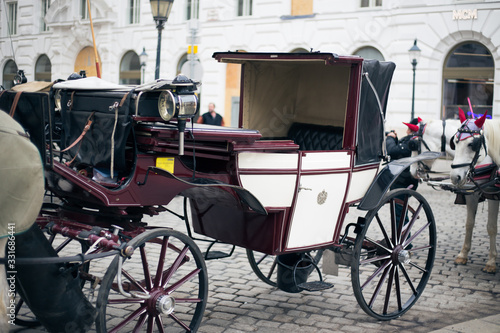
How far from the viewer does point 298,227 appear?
4.74m

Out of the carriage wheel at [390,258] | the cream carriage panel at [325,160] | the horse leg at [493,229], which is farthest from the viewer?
the horse leg at [493,229]

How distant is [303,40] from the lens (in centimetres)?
2230

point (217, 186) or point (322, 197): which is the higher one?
point (217, 186)

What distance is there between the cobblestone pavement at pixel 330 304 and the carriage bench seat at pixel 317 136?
133cm

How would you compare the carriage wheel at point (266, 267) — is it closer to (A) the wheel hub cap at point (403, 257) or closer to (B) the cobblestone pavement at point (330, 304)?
(B) the cobblestone pavement at point (330, 304)

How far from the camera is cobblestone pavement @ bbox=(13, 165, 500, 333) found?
16.1 ft

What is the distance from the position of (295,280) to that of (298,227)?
62 centimetres

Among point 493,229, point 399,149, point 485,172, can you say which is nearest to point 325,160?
point 485,172

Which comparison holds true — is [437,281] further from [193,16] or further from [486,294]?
[193,16]

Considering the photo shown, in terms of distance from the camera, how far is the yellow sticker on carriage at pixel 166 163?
3.92 meters

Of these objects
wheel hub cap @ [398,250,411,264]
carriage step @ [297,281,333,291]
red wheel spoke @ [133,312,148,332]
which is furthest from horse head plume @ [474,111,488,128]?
red wheel spoke @ [133,312,148,332]

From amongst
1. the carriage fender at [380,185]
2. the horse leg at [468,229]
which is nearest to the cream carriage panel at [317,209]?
the carriage fender at [380,185]

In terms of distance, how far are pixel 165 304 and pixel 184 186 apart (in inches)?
28.5

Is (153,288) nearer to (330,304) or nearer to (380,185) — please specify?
(330,304)
